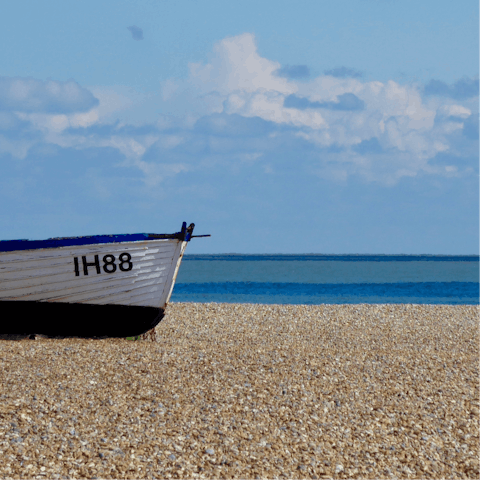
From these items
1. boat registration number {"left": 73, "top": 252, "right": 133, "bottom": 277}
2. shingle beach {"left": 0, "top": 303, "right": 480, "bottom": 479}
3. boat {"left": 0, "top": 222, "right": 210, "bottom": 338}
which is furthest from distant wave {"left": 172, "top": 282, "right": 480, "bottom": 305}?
shingle beach {"left": 0, "top": 303, "right": 480, "bottom": 479}

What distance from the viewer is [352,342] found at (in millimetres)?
12781

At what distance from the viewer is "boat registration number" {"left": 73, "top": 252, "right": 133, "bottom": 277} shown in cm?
1147

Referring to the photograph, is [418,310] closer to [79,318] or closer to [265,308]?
[265,308]

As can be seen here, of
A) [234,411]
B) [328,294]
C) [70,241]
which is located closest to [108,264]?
[70,241]

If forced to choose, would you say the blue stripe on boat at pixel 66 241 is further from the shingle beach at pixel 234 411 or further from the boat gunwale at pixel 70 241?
the shingle beach at pixel 234 411

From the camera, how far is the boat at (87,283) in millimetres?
11430

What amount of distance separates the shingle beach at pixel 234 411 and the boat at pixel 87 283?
1.72 feet

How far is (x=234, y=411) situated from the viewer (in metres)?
7.04

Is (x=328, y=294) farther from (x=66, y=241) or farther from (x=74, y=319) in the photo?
(x=66, y=241)

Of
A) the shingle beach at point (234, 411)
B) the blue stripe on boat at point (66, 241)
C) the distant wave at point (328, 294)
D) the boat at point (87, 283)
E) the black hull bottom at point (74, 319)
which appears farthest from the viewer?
the distant wave at point (328, 294)

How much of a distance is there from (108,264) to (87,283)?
0.64 m

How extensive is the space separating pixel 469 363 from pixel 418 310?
850 centimetres

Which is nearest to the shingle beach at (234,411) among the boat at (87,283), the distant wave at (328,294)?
the boat at (87,283)

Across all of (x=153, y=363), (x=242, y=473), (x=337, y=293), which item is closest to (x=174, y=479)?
(x=242, y=473)
